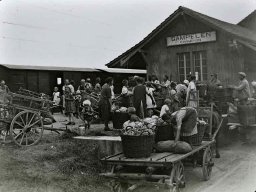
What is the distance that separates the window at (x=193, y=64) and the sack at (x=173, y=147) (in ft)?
34.1

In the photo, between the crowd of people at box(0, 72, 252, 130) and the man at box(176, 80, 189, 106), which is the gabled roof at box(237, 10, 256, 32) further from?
the man at box(176, 80, 189, 106)

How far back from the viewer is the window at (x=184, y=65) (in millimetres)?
17344

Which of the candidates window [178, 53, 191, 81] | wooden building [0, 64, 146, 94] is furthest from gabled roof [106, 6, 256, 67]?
wooden building [0, 64, 146, 94]

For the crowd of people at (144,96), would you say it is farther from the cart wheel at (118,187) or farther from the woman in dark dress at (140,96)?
the cart wheel at (118,187)

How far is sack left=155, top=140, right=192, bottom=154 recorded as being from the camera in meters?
6.68

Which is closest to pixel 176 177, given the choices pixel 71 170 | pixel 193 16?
pixel 71 170

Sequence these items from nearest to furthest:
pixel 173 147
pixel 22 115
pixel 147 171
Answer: pixel 147 171 < pixel 173 147 < pixel 22 115

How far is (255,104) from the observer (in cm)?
1132

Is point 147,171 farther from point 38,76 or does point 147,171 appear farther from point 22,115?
point 38,76

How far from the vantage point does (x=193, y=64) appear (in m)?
17.2

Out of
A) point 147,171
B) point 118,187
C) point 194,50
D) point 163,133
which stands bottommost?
point 118,187

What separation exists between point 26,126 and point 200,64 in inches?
399

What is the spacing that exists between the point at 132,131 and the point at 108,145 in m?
3.01

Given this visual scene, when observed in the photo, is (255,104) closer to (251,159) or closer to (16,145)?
(251,159)
